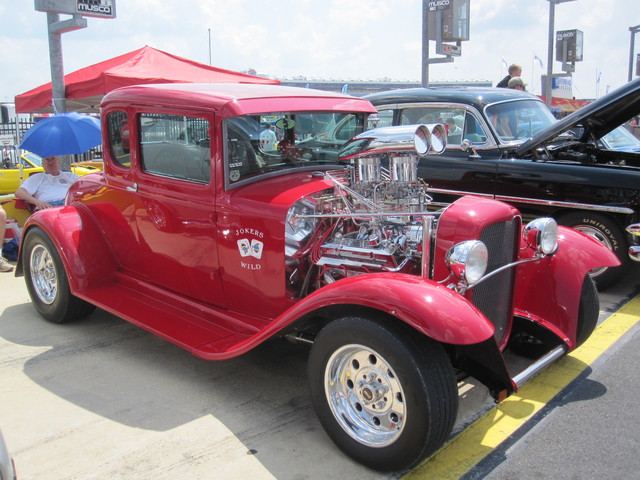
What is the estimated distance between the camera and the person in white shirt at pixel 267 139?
11.8 feet

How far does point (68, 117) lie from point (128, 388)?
4406mm

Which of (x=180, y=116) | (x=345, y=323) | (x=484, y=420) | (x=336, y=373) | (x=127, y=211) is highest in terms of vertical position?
(x=180, y=116)

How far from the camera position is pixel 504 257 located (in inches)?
129

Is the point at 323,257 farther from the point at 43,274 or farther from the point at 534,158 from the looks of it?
the point at 534,158

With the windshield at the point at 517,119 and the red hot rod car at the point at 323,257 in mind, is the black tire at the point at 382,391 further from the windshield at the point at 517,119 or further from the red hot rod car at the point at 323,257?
the windshield at the point at 517,119

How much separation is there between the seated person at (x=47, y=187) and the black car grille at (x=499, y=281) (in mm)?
5166

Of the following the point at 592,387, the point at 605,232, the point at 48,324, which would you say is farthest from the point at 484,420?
the point at 48,324

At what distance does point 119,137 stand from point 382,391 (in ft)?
9.22

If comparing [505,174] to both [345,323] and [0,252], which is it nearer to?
[345,323]

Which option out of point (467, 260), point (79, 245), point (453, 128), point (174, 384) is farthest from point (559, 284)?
point (79, 245)

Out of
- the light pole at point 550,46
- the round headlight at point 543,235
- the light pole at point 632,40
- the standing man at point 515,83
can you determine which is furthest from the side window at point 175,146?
the light pole at point 632,40

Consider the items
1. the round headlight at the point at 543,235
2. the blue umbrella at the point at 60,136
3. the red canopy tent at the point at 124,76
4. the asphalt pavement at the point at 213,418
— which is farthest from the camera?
the red canopy tent at the point at 124,76

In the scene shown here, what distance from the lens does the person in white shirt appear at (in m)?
3.59

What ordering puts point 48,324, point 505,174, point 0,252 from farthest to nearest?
point 0,252, point 505,174, point 48,324
